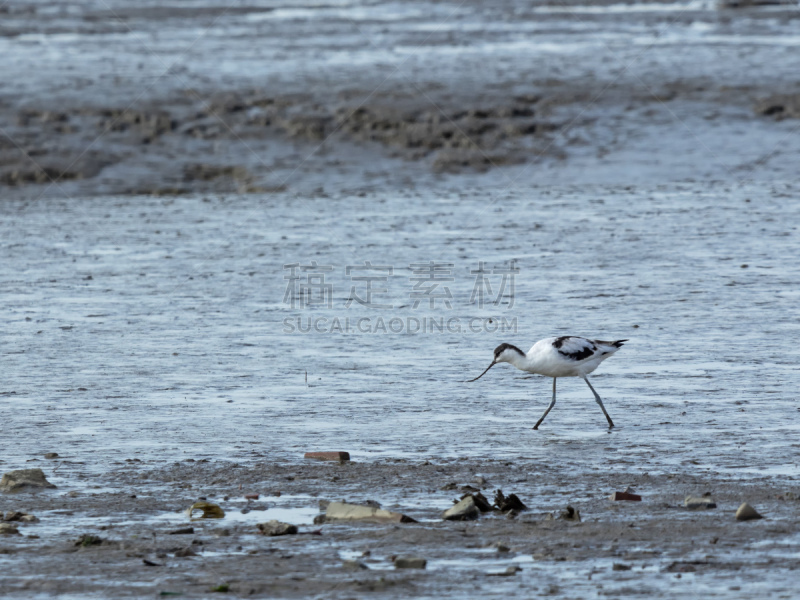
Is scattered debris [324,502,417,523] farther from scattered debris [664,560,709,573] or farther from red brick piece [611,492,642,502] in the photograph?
scattered debris [664,560,709,573]

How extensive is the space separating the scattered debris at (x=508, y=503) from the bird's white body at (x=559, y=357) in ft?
8.20

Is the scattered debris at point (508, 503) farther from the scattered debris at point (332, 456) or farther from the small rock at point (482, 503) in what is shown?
the scattered debris at point (332, 456)

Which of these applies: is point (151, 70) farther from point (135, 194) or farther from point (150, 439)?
point (150, 439)

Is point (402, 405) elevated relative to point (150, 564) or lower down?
lower down

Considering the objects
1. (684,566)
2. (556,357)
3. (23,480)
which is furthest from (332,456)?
(684,566)

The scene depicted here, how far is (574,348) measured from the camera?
9164 mm

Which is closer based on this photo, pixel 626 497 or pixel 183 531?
pixel 183 531

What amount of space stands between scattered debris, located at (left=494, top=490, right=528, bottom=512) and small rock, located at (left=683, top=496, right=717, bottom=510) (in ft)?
2.73

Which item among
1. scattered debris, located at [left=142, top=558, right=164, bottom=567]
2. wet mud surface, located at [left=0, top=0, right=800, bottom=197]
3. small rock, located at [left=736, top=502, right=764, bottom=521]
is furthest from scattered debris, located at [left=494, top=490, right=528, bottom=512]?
wet mud surface, located at [left=0, top=0, right=800, bottom=197]

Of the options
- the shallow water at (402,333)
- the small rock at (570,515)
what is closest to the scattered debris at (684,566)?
the small rock at (570,515)

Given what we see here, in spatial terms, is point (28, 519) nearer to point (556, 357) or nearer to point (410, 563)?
point (410, 563)

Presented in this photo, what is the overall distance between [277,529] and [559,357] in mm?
3363

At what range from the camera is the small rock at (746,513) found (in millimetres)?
6422

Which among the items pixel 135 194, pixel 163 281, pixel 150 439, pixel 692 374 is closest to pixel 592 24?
pixel 135 194
